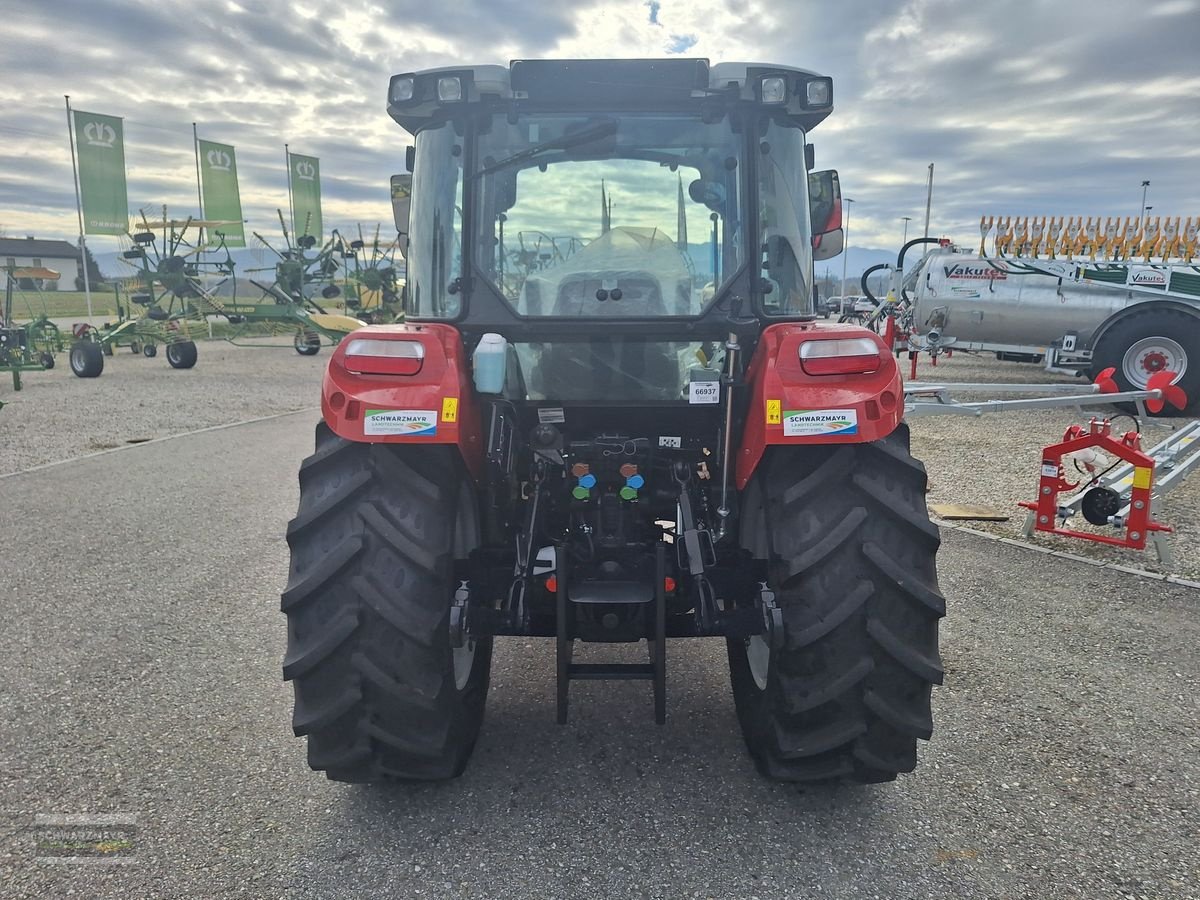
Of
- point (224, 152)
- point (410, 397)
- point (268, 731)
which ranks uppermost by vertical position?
point (224, 152)

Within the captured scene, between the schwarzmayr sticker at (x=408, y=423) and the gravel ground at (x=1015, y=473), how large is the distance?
4494 millimetres

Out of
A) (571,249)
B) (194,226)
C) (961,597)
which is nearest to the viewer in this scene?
(571,249)

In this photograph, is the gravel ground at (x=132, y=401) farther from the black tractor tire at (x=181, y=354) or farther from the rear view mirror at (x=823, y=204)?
the rear view mirror at (x=823, y=204)

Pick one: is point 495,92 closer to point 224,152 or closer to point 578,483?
point 578,483

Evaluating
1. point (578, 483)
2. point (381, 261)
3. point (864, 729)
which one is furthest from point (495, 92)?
point (381, 261)

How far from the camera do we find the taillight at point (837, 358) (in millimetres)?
2475

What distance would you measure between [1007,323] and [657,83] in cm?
1327

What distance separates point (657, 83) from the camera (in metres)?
2.68

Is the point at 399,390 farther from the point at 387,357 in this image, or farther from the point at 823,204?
the point at 823,204

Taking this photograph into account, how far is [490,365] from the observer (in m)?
2.45

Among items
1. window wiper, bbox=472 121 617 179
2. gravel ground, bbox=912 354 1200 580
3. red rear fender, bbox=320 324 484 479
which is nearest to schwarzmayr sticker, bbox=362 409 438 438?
red rear fender, bbox=320 324 484 479

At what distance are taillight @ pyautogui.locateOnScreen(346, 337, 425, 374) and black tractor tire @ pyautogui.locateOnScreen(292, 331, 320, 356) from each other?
1955 centimetres

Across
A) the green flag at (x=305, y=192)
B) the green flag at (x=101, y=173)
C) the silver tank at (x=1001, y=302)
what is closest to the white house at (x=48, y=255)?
the green flag at (x=305, y=192)

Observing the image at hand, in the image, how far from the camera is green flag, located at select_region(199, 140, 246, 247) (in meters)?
23.7
